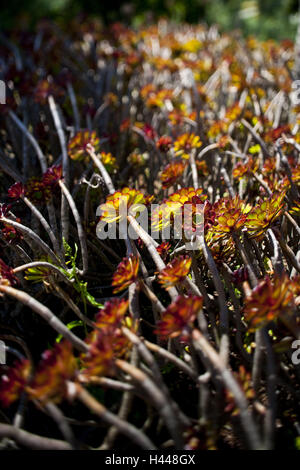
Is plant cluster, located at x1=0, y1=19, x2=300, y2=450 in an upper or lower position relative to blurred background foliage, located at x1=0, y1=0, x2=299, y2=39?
lower

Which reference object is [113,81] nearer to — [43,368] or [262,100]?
[262,100]

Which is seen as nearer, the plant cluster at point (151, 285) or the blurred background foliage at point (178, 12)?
the plant cluster at point (151, 285)

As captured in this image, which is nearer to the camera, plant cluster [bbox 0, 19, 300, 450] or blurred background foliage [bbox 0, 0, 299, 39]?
plant cluster [bbox 0, 19, 300, 450]

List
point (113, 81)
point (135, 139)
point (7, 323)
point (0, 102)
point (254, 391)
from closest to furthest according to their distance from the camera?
point (254, 391)
point (7, 323)
point (0, 102)
point (135, 139)
point (113, 81)

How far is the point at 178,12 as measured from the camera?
7.54m

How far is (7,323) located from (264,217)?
113 cm

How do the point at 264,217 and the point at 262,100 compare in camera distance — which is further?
the point at 262,100

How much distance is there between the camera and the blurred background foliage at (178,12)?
6.99m

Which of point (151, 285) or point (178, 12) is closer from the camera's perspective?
point (151, 285)

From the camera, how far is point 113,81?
12.2ft

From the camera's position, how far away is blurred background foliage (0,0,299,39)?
6992 mm

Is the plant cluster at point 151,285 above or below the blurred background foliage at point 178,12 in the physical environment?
below

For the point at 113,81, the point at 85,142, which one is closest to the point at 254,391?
the point at 85,142

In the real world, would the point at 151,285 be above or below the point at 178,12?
below
